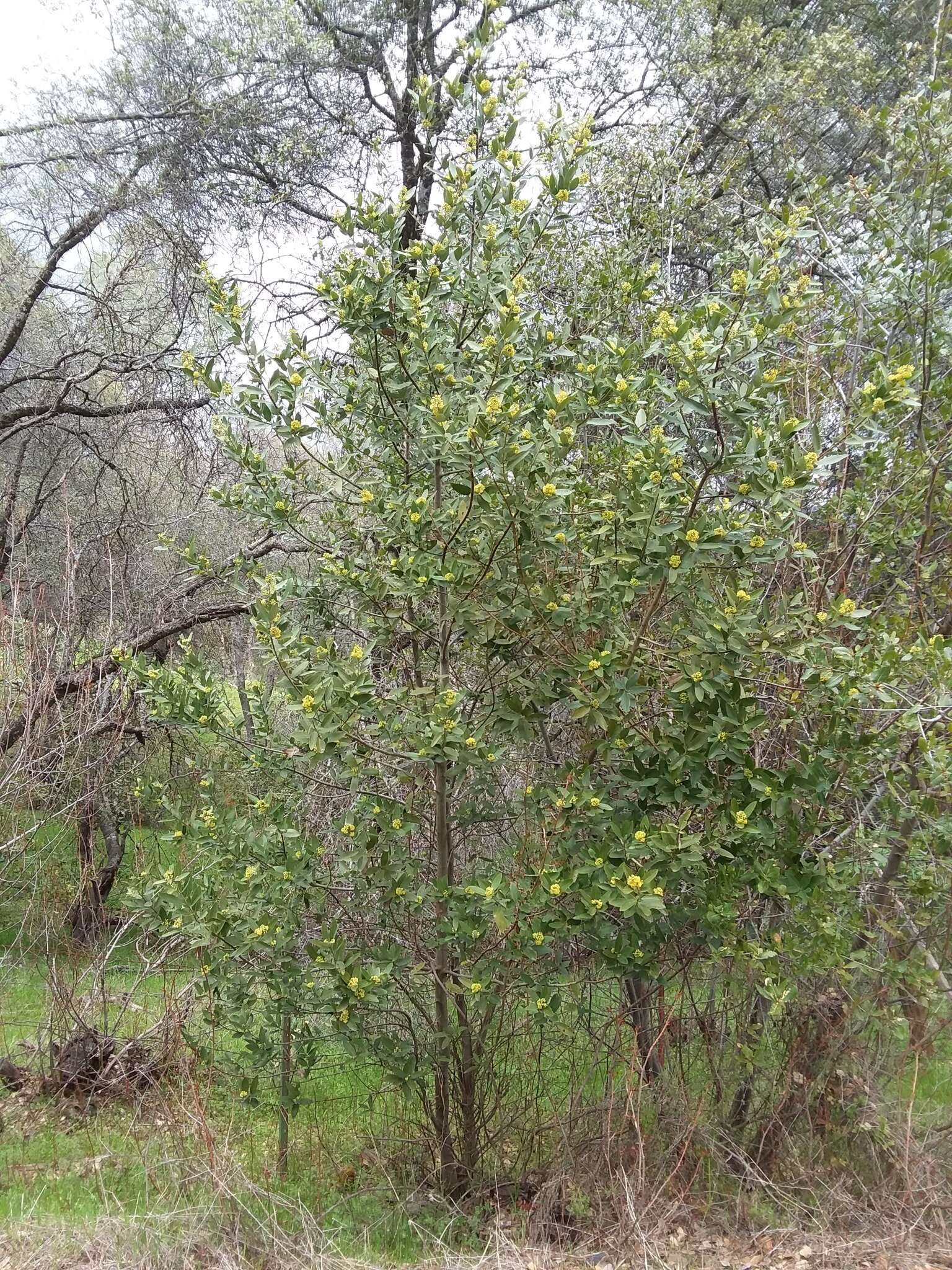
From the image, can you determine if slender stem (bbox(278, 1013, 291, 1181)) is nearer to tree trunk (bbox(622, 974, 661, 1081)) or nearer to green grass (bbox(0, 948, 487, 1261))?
green grass (bbox(0, 948, 487, 1261))

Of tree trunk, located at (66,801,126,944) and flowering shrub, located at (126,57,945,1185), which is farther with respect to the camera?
tree trunk, located at (66,801,126,944)

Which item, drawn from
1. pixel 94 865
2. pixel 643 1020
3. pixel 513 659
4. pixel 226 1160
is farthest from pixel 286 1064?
pixel 94 865

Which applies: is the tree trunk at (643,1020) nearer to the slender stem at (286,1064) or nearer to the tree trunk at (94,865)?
the slender stem at (286,1064)

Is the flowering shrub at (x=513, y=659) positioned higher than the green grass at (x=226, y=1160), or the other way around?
the flowering shrub at (x=513, y=659)

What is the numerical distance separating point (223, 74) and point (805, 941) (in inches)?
347

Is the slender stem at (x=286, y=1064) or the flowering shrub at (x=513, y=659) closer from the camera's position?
the flowering shrub at (x=513, y=659)

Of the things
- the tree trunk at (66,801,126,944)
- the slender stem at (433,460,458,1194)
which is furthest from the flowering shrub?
the tree trunk at (66,801,126,944)

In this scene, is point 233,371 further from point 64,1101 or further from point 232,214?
point 64,1101

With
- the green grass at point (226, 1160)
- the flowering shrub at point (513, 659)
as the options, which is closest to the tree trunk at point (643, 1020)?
the flowering shrub at point (513, 659)

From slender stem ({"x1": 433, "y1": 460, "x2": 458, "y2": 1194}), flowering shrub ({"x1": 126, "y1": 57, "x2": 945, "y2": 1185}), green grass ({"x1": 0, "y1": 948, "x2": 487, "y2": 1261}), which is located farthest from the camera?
green grass ({"x1": 0, "y1": 948, "x2": 487, "y2": 1261})

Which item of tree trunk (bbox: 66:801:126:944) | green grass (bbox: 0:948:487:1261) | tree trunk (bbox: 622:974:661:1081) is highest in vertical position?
tree trunk (bbox: 66:801:126:944)

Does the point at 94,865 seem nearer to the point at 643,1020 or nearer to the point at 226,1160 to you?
the point at 226,1160

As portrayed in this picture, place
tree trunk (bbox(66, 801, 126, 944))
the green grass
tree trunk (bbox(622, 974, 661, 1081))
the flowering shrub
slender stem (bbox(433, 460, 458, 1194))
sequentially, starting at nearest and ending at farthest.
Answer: the flowering shrub
slender stem (bbox(433, 460, 458, 1194))
the green grass
tree trunk (bbox(622, 974, 661, 1081))
tree trunk (bbox(66, 801, 126, 944))

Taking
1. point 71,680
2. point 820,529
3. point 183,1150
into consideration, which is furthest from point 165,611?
point 820,529
